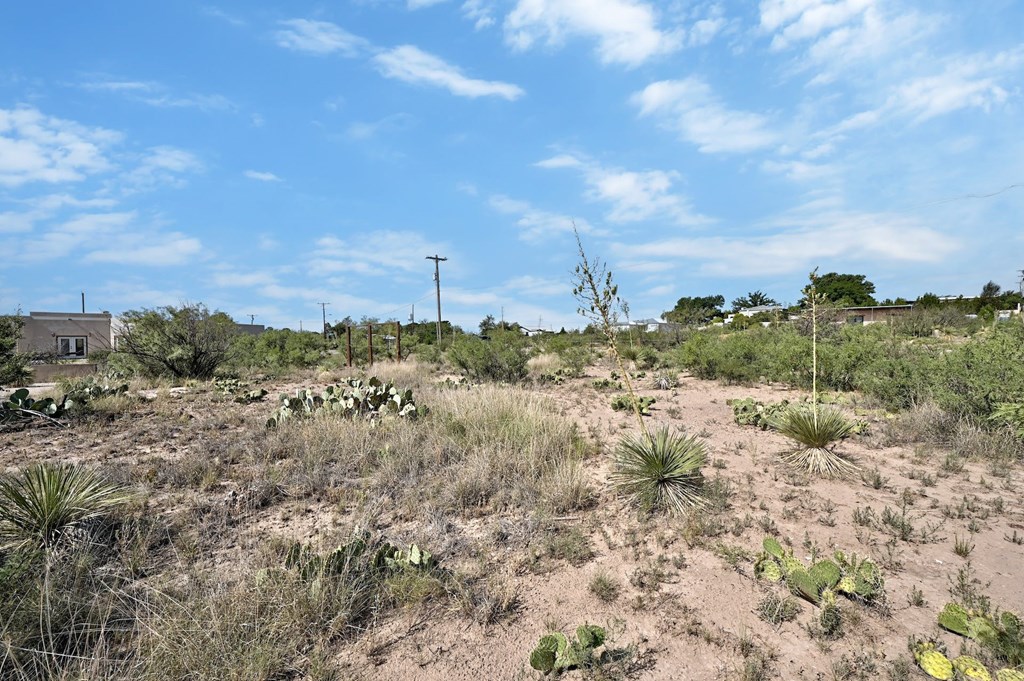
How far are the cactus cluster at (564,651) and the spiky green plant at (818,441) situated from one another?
3.79 meters

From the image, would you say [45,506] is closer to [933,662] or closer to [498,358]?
[933,662]

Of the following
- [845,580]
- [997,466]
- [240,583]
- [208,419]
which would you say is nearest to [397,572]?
[240,583]

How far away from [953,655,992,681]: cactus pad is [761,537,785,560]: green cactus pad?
1070 millimetres

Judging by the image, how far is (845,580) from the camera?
10.1ft

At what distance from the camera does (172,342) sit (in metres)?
15.9

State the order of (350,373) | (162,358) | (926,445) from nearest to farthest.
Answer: (926,445), (162,358), (350,373)

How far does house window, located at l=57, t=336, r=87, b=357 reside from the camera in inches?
1656

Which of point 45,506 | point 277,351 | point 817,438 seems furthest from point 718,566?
point 277,351

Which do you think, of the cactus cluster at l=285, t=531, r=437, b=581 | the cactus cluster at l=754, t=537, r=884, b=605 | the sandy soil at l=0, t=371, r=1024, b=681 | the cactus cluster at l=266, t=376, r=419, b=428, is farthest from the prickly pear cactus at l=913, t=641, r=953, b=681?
the cactus cluster at l=266, t=376, r=419, b=428

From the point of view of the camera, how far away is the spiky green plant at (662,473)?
179 inches

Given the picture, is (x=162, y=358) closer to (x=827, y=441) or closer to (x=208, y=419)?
(x=208, y=419)

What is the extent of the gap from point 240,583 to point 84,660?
2.36 feet

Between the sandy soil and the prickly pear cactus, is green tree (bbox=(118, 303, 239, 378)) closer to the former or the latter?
the sandy soil

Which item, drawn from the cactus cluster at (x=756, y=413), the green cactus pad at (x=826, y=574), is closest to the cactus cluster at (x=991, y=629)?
the green cactus pad at (x=826, y=574)
